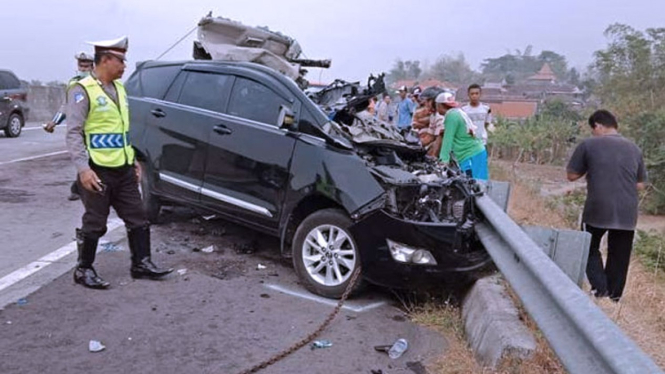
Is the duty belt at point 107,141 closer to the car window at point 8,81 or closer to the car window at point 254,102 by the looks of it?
the car window at point 254,102

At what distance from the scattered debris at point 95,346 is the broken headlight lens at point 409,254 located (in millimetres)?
2112

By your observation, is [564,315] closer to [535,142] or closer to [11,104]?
[11,104]

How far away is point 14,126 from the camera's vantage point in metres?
16.0

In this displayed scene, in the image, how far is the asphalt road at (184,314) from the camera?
3623 millimetres

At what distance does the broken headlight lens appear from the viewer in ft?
14.9

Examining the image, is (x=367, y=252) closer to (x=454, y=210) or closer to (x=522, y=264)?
(x=454, y=210)

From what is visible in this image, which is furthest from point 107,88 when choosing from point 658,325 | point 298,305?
point 658,325

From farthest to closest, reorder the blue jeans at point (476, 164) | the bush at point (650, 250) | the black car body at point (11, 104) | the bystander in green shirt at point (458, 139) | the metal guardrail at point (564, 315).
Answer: the black car body at point (11, 104)
the bush at point (650, 250)
the blue jeans at point (476, 164)
the bystander in green shirt at point (458, 139)
the metal guardrail at point (564, 315)

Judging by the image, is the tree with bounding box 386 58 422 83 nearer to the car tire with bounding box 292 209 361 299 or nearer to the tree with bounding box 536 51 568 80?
the tree with bounding box 536 51 568 80

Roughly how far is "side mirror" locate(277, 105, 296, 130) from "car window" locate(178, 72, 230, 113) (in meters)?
0.87

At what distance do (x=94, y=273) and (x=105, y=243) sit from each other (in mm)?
1260

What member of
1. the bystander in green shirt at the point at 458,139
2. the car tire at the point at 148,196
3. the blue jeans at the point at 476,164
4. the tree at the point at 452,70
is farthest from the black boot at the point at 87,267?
the tree at the point at 452,70

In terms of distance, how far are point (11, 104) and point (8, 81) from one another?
27.3 inches

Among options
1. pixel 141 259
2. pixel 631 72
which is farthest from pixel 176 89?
pixel 631 72
